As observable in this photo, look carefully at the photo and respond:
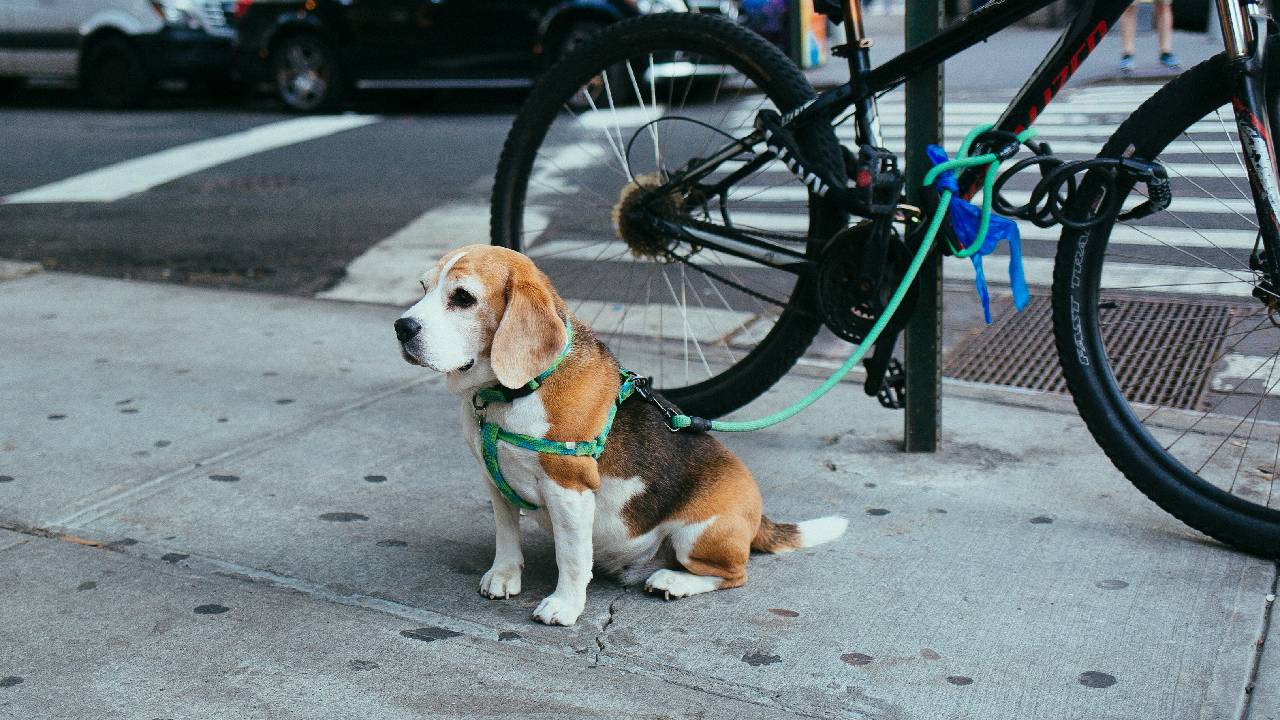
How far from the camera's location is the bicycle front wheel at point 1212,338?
11.1 ft

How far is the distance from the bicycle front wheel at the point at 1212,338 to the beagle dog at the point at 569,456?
98 centimetres

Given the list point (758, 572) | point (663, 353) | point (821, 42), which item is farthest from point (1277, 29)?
point (821, 42)

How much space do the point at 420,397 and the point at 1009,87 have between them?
23.7 feet

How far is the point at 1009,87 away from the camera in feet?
34.7

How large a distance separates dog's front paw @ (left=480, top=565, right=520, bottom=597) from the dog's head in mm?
544

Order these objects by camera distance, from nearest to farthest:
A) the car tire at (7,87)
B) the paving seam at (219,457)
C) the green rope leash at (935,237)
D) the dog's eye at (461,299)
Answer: the dog's eye at (461,299), the green rope leash at (935,237), the paving seam at (219,457), the car tire at (7,87)

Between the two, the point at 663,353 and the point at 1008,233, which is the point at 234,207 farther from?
the point at 1008,233

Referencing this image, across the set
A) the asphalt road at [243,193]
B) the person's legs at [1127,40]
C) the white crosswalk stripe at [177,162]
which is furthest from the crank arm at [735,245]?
the person's legs at [1127,40]

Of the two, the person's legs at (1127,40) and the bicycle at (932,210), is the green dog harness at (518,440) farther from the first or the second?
the person's legs at (1127,40)

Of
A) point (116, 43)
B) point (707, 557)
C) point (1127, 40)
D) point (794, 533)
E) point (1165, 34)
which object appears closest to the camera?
point (707, 557)

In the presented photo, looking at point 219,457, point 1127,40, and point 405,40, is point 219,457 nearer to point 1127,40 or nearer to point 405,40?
point 405,40

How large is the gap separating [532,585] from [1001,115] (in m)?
1.84

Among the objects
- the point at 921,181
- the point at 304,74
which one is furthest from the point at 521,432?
the point at 304,74

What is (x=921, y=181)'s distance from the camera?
3.93 metres
